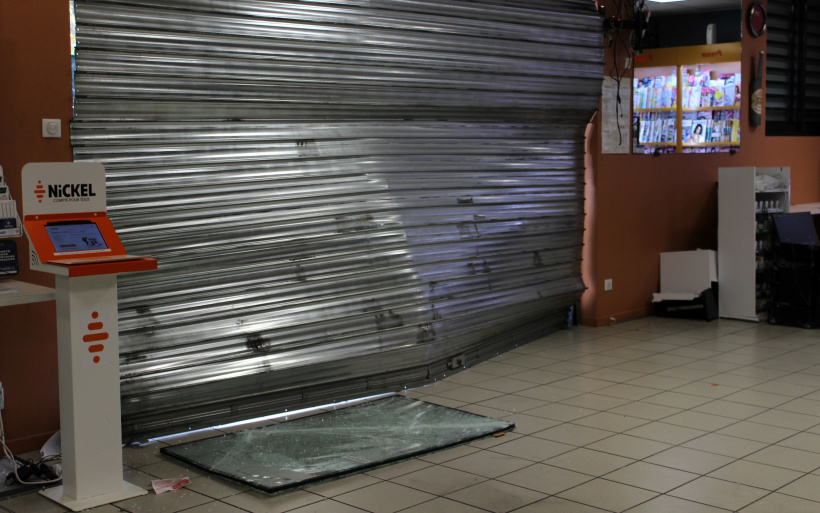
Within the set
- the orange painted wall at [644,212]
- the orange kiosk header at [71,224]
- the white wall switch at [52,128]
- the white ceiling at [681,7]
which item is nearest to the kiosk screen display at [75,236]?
the orange kiosk header at [71,224]

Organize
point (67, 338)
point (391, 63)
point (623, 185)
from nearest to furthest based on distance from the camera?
point (67, 338) → point (391, 63) → point (623, 185)

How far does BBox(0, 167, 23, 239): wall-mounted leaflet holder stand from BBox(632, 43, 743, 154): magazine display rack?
581 cm

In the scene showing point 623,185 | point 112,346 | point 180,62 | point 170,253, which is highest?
point 180,62

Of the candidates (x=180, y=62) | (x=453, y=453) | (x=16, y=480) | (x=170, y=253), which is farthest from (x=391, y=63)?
(x=16, y=480)

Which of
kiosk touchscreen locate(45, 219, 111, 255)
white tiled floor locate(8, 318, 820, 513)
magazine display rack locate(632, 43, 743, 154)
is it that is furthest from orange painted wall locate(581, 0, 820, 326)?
kiosk touchscreen locate(45, 219, 111, 255)

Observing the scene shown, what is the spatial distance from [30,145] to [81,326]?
1.19 metres

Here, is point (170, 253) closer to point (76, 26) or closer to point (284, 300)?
point (284, 300)

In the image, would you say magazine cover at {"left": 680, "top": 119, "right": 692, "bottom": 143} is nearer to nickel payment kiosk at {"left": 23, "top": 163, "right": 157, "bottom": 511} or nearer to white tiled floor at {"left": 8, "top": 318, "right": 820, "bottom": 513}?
white tiled floor at {"left": 8, "top": 318, "right": 820, "bottom": 513}

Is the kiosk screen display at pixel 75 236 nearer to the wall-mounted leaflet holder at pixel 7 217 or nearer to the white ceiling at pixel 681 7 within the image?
the wall-mounted leaflet holder at pixel 7 217

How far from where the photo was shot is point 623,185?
8117mm

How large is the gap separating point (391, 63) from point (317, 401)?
93.3 inches

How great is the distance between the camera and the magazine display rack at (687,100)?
8211 mm

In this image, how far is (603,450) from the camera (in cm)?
453

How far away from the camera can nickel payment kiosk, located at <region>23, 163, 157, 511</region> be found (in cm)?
386
